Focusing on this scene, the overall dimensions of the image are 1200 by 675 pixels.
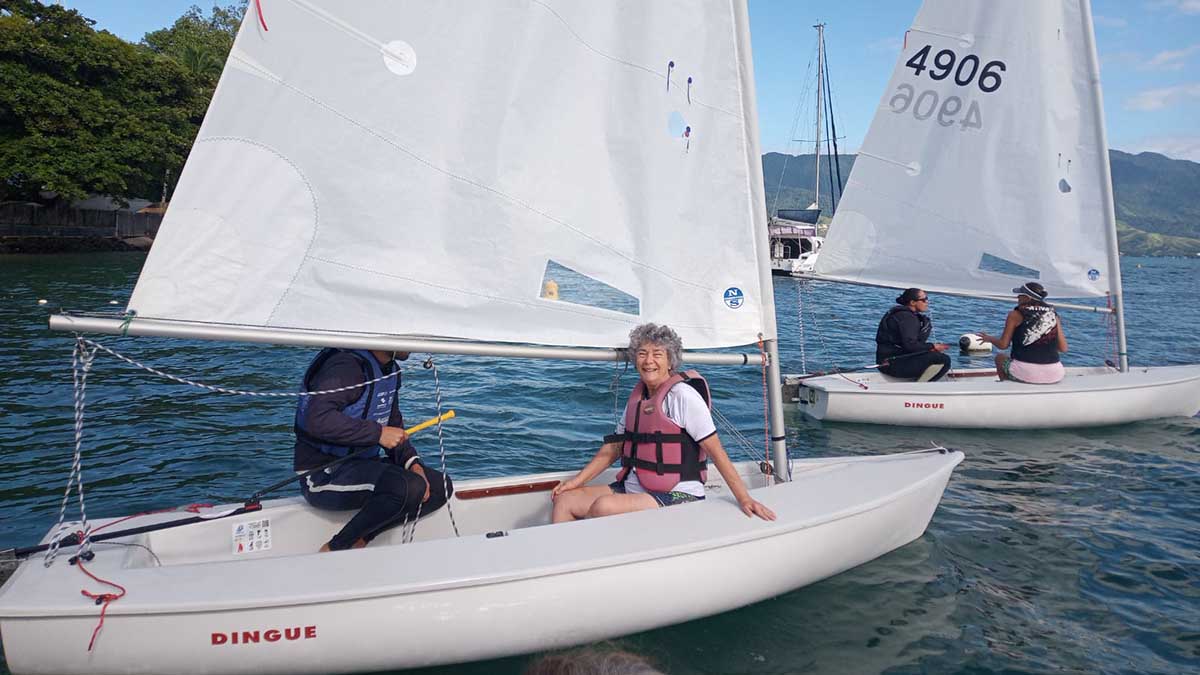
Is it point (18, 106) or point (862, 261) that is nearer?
point (862, 261)

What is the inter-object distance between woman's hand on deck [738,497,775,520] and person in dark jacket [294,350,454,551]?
5.49ft

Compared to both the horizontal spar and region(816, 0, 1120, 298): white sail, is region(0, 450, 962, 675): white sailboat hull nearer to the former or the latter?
the horizontal spar

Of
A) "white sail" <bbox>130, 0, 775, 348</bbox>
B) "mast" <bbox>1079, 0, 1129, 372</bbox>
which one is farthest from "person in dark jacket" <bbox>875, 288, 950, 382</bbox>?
"white sail" <bbox>130, 0, 775, 348</bbox>

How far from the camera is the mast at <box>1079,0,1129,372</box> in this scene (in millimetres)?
8344

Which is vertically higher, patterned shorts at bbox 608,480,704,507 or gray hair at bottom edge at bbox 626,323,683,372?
gray hair at bottom edge at bbox 626,323,683,372

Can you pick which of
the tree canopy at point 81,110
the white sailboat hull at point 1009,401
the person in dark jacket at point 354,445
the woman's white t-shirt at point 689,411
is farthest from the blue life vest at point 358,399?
the tree canopy at point 81,110

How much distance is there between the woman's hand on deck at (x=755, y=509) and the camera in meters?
3.97

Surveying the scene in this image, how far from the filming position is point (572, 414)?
848 cm

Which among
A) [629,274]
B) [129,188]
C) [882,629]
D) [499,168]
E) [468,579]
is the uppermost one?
[129,188]

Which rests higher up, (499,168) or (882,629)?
(499,168)

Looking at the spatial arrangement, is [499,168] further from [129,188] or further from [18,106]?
[129,188]

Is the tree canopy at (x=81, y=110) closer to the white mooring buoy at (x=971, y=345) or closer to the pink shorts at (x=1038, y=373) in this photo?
the white mooring buoy at (x=971, y=345)

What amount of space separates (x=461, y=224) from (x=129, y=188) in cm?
3131

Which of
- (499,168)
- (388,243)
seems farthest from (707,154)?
(388,243)
